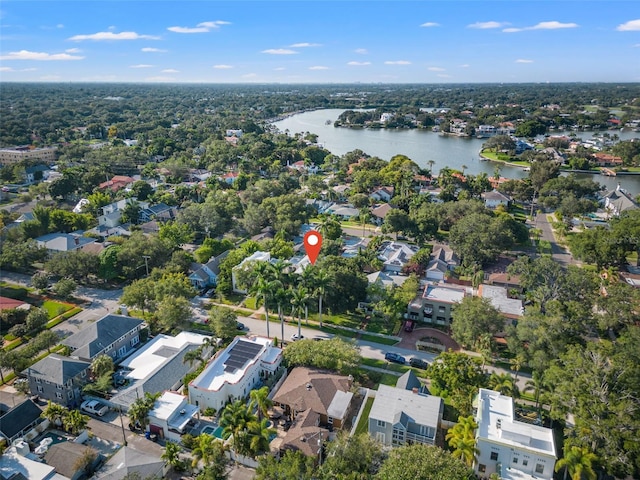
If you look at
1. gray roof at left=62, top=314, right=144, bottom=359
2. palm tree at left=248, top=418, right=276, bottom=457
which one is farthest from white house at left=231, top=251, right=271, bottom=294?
palm tree at left=248, top=418, right=276, bottom=457

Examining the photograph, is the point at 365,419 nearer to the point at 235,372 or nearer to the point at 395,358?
the point at 395,358

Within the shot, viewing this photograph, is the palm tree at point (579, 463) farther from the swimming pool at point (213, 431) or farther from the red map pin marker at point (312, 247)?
the red map pin marker at point (312, 247)

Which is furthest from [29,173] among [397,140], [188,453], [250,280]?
[397,140]

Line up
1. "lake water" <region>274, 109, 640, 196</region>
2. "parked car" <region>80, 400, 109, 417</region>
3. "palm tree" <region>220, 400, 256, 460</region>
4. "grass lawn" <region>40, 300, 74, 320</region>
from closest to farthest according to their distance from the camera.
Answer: "palm tree" <region>220, 400, 256, 460</region>
"parked car" <region>80, 400, 109, 417</region>
"grass lawn" <region>40, 300, 74, 320</region>
"lake water" <region>274, 109, 640, 196</region>

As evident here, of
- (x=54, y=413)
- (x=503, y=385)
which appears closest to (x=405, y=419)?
(x=503, y=385)

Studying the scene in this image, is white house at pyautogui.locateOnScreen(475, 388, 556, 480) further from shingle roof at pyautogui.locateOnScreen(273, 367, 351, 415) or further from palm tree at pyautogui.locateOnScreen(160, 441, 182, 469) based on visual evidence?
palm tree at pyautogui.locateOnScreen(160, 441, 182, 469)

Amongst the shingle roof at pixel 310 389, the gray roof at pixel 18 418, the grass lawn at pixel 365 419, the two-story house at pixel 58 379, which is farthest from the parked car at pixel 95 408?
the grass lawn at pixel 365 419
